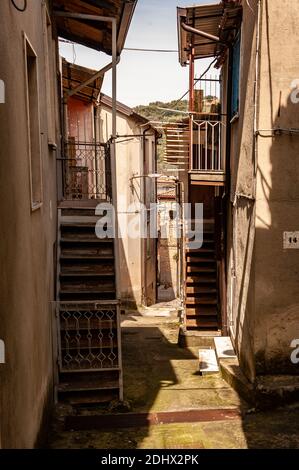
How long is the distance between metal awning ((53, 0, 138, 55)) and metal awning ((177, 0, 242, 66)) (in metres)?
1.27

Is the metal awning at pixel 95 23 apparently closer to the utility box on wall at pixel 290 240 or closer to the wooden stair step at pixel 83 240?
the wooden stair step at pixel 83 240

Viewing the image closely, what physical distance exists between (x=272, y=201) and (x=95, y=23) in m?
5.69

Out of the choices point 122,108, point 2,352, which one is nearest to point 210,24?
point 122,108

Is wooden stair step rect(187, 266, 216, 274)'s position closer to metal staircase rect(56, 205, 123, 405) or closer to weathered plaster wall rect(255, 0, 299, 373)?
metal staircase rect(56, 205, 123, 405)

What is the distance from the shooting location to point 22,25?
4.58 m

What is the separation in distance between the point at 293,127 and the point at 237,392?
14.5ft

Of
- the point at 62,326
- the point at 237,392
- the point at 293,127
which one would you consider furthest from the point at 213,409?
the point at 293,127

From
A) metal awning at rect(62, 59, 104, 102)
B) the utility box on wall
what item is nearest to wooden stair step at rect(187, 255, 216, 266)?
metal awning at rect(62, 59, 104, 102)

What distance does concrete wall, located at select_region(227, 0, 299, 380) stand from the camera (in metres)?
6.25

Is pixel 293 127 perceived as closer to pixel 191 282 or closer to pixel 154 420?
pixel 154 420

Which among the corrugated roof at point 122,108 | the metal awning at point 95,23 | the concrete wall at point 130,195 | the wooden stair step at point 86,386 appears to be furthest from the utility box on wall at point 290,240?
the corrugated roof at point 122,108

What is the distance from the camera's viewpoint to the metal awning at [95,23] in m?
7.93

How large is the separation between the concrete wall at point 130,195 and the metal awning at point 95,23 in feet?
22.4

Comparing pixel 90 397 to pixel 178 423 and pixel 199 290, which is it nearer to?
pixel 178 423
